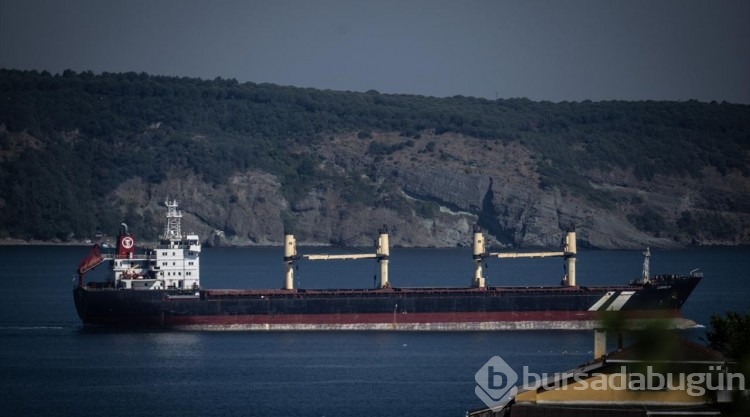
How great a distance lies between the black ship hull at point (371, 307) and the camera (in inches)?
2837

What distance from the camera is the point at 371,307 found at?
73562 mm

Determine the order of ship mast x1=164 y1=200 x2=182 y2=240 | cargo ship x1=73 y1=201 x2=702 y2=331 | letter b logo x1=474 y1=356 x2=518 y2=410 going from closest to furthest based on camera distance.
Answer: letter b logo x1=474 y1=356 x2=518 y2=410 < cargo ship x1=73 y1=201 x2=702 y2=331 < ship mast x1=164 y1=200 x2=182 y2=240

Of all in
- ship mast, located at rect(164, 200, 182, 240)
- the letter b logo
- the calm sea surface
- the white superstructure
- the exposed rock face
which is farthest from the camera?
the exposed rock face

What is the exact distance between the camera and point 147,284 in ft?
241

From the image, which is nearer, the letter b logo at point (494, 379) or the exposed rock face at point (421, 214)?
the letter b logo at point (494, 379)

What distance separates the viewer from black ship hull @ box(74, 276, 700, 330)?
7206 centimetres

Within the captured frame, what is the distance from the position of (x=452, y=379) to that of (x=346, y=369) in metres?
5.16

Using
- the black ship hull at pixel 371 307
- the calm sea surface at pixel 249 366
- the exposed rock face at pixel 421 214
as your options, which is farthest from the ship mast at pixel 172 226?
A: the exposed rock face at pixel 421 214

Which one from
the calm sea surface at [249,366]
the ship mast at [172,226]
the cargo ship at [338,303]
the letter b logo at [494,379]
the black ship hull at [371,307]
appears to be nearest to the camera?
the letter b logo at [494,379]

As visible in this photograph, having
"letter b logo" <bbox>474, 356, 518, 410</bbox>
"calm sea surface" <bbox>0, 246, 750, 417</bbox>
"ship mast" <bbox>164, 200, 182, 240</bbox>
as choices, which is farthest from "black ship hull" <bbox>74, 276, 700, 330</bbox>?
"letter b logo" <bbox>474, 356, 518, 410</bbox>

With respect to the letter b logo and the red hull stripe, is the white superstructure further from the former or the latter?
the letter b logo

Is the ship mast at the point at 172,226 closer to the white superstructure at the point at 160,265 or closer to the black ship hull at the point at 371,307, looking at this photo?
the white superstructure at the point at 160,265

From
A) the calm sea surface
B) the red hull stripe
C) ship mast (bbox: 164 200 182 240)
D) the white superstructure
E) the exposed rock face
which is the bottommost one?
the calm sea surface

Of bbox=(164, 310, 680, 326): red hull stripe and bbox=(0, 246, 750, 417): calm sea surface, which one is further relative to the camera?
bbox=(164, 310, 680, 326): red hull stripe
